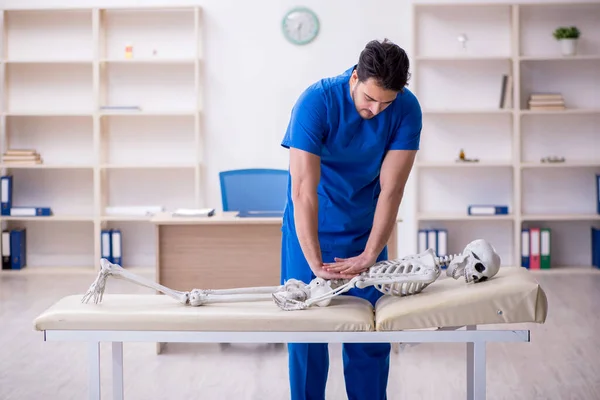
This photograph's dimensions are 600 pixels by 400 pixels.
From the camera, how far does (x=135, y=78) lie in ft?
18.7

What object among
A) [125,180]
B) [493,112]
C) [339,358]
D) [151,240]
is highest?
[493,112]

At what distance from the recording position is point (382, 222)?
2.28m

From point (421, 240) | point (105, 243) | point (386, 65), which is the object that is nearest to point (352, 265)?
point (386, 65)

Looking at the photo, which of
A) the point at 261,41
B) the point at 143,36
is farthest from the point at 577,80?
the point at 143,36

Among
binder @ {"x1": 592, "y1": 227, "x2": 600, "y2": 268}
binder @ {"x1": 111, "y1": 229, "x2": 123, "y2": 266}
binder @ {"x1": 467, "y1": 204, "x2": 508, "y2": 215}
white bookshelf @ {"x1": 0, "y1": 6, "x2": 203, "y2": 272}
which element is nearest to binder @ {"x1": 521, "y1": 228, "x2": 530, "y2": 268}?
binder @ {"x1": 467, "y1": 204, "x2": 508, "y2": 215}

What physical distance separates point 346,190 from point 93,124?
3.74 m

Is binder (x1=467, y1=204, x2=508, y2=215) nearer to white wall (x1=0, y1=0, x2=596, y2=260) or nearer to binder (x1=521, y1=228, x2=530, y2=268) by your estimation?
binder (x1=521, y1=228, x2=530, y2=268)

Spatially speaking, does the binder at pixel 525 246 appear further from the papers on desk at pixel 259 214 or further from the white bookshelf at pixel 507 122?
the papers on desk at pixel 259 214

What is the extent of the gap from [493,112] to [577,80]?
64 centimetres

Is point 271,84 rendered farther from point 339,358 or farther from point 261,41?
point 339,358

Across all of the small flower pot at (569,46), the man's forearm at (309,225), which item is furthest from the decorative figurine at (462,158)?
the man's forearm at (309,225)

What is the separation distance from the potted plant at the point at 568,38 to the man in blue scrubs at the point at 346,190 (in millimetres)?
3464

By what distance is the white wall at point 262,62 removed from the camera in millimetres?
5574

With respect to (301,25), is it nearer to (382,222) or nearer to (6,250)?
(6,250)
